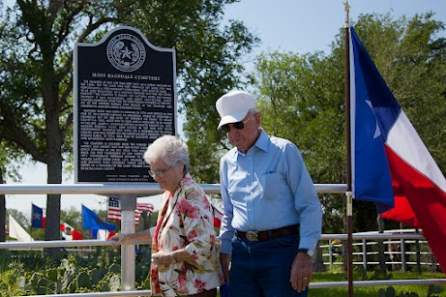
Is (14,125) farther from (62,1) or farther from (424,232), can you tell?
(424,232)

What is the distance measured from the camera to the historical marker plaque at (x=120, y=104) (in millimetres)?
6090

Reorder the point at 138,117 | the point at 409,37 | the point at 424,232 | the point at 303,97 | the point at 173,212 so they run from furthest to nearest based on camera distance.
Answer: the point at 303,97, the point at 409,37, the point at 138,117, the point at 424,232, the point at 173,212

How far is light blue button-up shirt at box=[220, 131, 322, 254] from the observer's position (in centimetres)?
416

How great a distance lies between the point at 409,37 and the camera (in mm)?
36719

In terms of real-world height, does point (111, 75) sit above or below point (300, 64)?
below

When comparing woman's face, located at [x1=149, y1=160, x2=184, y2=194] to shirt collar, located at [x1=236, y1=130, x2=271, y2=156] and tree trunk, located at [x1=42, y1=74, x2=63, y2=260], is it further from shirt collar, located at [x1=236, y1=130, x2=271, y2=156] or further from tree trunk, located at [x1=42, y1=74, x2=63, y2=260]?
tree trunk, located at [x1=42, y1=74, x2=63, y2=260]

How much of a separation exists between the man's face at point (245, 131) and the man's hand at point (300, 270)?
2.28 feet

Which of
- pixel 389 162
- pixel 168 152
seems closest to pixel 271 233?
pixel 168 152

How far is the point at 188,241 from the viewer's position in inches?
159

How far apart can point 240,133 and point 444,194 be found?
2.36 metres

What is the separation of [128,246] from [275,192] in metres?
1.49

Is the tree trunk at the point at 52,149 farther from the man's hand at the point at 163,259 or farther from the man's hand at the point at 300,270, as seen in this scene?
the man's hand at the point at 300,270

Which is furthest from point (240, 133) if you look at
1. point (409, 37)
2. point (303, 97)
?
point (303, 97)

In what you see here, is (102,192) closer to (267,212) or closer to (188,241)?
(188,241)
